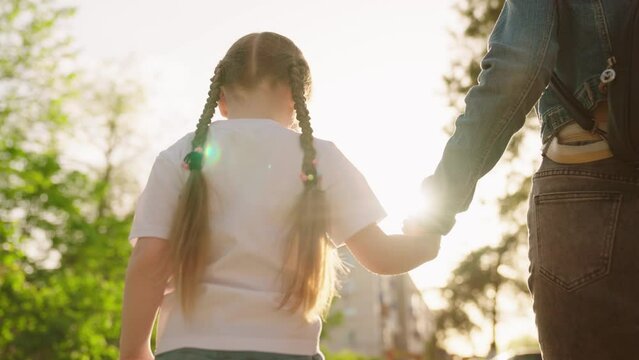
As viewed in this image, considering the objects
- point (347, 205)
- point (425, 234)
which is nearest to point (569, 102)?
point (425, 234)

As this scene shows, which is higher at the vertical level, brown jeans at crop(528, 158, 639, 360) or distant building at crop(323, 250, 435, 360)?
brown jeans at crop(528, 158, 639, 360)

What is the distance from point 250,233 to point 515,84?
2.78 feet

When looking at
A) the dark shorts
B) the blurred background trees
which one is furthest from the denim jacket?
the blurred background trees

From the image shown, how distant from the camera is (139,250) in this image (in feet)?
7.70

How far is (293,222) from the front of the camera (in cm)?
234

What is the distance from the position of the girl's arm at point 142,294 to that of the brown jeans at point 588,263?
102 centimetres

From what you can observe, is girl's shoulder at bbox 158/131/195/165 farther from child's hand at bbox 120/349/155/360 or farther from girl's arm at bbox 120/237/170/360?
child's hand at bbox 120/349/155/360

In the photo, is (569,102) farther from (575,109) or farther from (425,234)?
(425,234)

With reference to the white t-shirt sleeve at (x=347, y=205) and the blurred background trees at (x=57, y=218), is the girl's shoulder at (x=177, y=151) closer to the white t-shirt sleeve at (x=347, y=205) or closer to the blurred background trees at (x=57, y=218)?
the white t-shirt sleeve at (x=347, y=205)

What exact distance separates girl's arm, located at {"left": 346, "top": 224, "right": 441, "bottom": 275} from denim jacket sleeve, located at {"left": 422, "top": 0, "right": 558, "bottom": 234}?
68 millimetres

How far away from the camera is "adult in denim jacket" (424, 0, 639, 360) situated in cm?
205

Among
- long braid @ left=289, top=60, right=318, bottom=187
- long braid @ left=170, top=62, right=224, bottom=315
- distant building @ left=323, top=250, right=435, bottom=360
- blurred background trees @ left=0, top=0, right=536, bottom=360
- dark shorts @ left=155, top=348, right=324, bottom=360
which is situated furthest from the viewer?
distant building @ left=323, top=250, right=435, bottom=360

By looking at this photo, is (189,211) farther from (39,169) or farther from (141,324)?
(39,169)

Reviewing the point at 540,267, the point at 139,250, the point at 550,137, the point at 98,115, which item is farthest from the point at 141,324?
the point at 98,115
